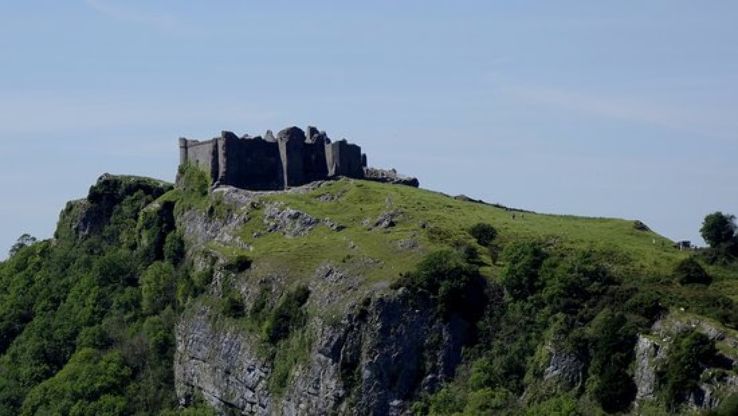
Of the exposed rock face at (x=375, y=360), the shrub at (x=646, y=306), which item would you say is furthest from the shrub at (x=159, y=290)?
the shrub at (x=646, y=306)

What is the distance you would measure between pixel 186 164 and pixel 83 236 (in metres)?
15.2

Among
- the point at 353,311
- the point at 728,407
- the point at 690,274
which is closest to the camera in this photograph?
the point at 728,407

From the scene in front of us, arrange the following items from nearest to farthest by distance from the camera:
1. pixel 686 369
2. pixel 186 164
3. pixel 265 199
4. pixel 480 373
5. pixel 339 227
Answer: pixel 686 369
pixel 480 373
pixel 339 227
pixel 265 199
pixel 186 164

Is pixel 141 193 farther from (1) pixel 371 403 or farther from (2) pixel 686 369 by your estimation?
(2) pixel 686 369

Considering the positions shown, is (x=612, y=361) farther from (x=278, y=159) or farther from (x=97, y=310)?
(x=97, y=310)

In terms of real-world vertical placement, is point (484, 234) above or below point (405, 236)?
above

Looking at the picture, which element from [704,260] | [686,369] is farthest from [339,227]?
[686,369]

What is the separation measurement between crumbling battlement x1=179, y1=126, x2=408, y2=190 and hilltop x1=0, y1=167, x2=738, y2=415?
9.67 ft

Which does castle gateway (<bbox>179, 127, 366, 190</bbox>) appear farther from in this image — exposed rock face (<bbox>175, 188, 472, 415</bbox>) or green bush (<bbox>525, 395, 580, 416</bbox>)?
green bush (<bbox>525, 395, 580, 416</bbox>)

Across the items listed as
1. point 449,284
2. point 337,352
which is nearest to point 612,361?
point 449,284

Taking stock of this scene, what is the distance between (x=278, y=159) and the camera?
154375 mm

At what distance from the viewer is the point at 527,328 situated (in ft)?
378

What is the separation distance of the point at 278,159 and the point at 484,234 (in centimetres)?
3122

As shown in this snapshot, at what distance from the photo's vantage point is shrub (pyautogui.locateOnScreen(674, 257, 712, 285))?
114 metres
